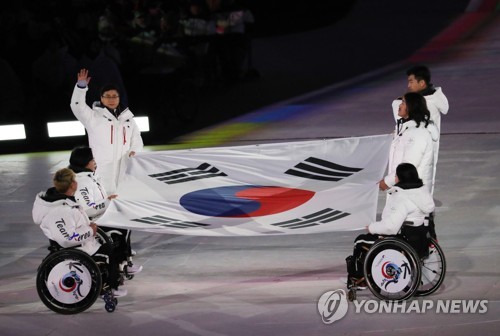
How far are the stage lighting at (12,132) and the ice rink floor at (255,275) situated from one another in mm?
1052

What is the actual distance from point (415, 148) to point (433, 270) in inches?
46.3

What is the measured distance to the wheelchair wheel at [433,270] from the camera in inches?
371

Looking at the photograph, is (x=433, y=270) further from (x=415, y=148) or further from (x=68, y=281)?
(x=68, y=281)

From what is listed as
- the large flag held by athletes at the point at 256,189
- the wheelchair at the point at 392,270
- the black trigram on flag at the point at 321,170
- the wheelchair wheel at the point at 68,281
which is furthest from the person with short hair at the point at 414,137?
the wheelchair wheel at the point at 68,281

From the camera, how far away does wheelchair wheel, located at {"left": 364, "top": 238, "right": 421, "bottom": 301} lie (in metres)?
9.12

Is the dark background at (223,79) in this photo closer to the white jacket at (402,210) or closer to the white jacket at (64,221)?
the white jacket at (64,221)

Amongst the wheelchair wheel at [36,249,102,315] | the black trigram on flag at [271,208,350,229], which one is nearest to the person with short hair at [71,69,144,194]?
the wheelchair wheel at [36,249,102,315]

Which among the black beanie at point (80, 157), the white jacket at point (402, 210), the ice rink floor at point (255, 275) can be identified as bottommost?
the ice rink floor at point (255, 275)

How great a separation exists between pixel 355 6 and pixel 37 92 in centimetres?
1443

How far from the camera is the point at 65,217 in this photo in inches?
361

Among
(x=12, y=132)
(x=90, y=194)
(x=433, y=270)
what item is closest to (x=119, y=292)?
(x=90, y=194)

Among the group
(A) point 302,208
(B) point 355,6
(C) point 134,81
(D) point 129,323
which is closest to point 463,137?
(C) point 134,81

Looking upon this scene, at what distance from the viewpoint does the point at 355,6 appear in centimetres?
3120

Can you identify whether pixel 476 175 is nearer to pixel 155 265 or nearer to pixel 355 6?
pixel 155 265
